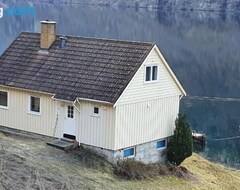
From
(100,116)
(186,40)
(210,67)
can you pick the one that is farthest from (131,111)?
(186,40)

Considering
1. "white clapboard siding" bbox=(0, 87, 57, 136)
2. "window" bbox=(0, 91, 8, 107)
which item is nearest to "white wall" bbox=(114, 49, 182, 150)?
"white clapboard siding" bbox=(0, 87, 57, 136)

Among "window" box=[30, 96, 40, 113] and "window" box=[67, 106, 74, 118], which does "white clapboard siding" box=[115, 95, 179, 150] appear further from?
"window" box=[30, 96, 40, 113]

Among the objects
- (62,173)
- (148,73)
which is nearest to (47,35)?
(148,73)

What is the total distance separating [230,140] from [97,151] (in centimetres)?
2327

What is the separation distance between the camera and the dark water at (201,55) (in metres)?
55.6

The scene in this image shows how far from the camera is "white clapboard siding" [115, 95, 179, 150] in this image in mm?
29906

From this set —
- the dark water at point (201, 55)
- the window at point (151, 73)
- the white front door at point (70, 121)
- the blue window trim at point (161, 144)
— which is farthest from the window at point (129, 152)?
the dark water at point (201, 55)

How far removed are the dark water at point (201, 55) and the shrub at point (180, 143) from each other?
11265 millimetres

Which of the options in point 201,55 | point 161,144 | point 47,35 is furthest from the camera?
point 201,55

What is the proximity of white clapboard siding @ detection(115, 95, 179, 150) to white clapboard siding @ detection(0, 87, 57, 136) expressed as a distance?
3.77m

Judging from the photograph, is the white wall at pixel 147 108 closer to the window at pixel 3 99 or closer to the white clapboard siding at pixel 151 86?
the white clapboard siding at pixel 151 86

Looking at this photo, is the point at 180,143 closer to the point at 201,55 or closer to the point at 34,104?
the point at 34,104

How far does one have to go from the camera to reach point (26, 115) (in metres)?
32.8

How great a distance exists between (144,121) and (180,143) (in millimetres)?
2567
